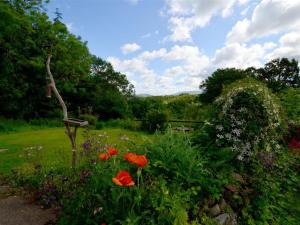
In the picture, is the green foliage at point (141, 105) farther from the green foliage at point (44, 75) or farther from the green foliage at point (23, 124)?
the green foliage at point (23, 124)

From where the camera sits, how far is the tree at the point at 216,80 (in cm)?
1702

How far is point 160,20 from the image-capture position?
8070mm

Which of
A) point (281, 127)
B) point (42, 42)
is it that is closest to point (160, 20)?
point (281, 127)

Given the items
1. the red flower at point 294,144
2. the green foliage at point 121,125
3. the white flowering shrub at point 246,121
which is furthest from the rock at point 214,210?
the green foliage at point 121,125

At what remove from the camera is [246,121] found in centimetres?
335

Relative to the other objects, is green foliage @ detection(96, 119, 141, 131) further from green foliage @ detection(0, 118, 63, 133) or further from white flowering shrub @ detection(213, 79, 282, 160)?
white flowering shrub @ detection(213, 79, 282, 160)

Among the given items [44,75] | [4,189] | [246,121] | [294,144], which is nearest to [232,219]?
[246,121]

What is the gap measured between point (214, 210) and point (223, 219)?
121 millimetres

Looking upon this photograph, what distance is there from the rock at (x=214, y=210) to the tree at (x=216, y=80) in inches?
577

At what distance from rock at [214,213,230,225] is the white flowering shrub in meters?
0.86

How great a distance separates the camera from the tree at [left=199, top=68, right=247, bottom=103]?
17016 mm

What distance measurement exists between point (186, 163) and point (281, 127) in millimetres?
2395

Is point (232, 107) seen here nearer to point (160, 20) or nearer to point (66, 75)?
point (160, 20)

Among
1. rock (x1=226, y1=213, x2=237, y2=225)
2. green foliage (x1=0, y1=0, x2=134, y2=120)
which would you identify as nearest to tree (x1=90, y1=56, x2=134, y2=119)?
green foliage (x1=0, y1=0, x2=134, y2=120)
